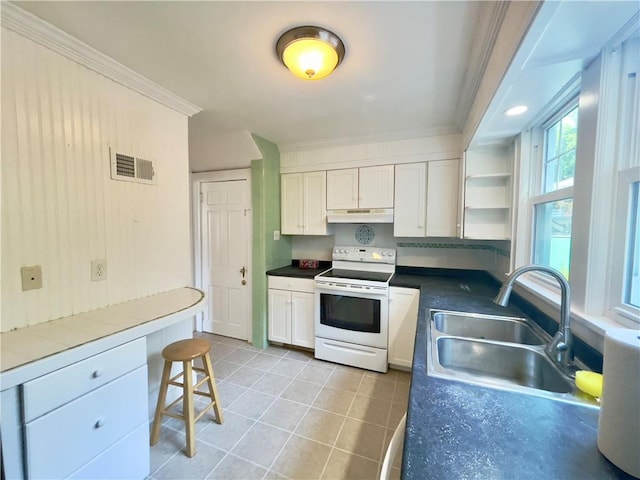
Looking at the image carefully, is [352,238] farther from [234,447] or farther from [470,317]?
[234,447]

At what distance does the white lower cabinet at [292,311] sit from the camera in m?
2.84

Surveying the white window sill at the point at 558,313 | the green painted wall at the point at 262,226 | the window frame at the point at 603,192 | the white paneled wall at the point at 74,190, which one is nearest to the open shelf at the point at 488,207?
the white window sill at the point at 558,313

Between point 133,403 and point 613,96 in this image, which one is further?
point 133,403

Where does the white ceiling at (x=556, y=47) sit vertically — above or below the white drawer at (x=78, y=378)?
above

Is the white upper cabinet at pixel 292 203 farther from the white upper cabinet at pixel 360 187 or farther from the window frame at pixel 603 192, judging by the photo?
the window frame at pixel 603 192

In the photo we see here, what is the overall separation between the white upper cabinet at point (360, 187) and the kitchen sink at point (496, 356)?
1458 mm

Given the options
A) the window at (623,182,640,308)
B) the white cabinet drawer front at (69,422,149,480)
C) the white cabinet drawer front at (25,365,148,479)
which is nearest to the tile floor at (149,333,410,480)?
the white cabinet drawer front at (69,422,149,480)

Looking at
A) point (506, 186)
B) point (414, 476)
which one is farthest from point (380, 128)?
point (414, 476)

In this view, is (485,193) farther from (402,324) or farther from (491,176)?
(402,324)

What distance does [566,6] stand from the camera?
0.80 metres

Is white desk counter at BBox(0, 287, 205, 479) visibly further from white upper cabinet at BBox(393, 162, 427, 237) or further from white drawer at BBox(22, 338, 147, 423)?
white upper cabinet at BBox(393, 162, 427, 237)

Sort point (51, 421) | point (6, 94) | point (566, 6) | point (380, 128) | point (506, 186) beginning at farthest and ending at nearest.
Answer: point (380, 128), point (506, 186), point (6, 94), point (51, 421), point (566, 6)

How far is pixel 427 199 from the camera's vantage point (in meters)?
2.67

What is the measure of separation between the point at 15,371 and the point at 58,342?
8.4 inches
